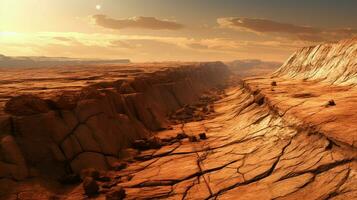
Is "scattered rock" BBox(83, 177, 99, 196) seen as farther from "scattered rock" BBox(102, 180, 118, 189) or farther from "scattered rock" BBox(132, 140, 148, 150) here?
"scattered rock" BBox(132, 140, 148, 150)

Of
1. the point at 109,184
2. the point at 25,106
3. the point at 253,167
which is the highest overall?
the point at 25,106

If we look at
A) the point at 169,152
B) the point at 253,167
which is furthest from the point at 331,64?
the point at 253,167

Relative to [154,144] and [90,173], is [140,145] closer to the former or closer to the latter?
[154,144]

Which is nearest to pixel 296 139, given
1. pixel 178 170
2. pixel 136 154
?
pixel 178 170

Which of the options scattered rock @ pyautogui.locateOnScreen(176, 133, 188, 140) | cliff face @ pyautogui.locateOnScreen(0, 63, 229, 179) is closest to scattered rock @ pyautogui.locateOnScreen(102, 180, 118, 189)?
cliff face @ pyautogui.locateOnScreen(0, 63, 229, 179)

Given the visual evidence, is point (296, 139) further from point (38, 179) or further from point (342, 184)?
point (38, 179)

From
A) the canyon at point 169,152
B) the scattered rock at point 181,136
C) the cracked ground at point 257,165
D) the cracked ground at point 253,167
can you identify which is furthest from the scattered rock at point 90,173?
the scattered rock at point 181,136
